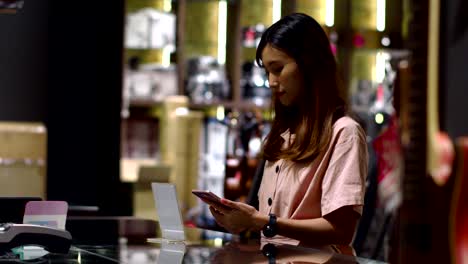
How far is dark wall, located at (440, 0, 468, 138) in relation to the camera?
2.00 ft

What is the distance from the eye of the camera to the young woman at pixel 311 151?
7.51 ft

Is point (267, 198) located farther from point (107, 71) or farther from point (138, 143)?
point (138, 143)

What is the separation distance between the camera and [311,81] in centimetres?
241

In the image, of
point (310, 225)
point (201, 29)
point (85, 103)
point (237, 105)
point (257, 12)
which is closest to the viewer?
point (310, 225)

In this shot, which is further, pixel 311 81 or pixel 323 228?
pixel 311 81

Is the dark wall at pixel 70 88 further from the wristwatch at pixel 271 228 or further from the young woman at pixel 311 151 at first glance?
the wristwatch at pixel 271 228

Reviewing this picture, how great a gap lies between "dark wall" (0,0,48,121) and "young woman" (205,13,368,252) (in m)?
3.18

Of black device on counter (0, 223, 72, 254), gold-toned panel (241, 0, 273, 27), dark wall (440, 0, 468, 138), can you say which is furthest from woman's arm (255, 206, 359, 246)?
gold-toned panel (241, 0, 273, 27)

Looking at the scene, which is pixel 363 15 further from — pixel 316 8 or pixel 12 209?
pixel 12 209

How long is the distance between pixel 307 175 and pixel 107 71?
3.47m

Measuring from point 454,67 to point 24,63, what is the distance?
5003 millimetres

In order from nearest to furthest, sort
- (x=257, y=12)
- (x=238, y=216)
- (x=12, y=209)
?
(x=238, y=216) → (x=12, y=209) → (x=257, y=12)

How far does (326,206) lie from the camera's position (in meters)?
2.30

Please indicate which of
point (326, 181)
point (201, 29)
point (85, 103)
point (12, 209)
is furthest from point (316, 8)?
point (12, 209)
